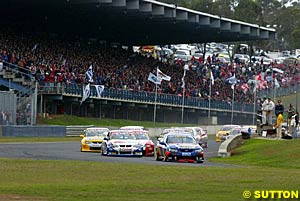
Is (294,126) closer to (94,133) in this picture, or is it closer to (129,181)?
(94,133)

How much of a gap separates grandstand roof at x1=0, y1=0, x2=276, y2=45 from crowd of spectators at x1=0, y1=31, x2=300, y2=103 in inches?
60.2

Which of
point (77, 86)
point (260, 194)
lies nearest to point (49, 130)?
point (77, 86)

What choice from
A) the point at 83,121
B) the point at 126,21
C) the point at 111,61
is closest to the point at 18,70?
the point at 83,121

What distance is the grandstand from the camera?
6756 centimetres

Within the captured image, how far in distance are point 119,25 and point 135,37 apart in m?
9.59

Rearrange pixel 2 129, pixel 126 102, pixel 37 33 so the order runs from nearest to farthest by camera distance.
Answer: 1. pixel 2 129
2. pixel 126 102
3. pixel 37 33

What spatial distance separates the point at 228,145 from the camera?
43375 millimetres

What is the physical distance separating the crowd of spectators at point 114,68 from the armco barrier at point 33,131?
524 centimetres

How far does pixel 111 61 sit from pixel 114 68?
208 centimetres

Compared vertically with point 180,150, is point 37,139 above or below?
below

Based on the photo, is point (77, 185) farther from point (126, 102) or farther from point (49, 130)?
point (126, 102)

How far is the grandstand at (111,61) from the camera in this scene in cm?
6756

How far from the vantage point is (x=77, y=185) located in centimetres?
2236

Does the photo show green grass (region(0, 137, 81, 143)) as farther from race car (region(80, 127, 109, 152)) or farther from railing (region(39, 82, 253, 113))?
race car (region(80, 127, 109, 152))
